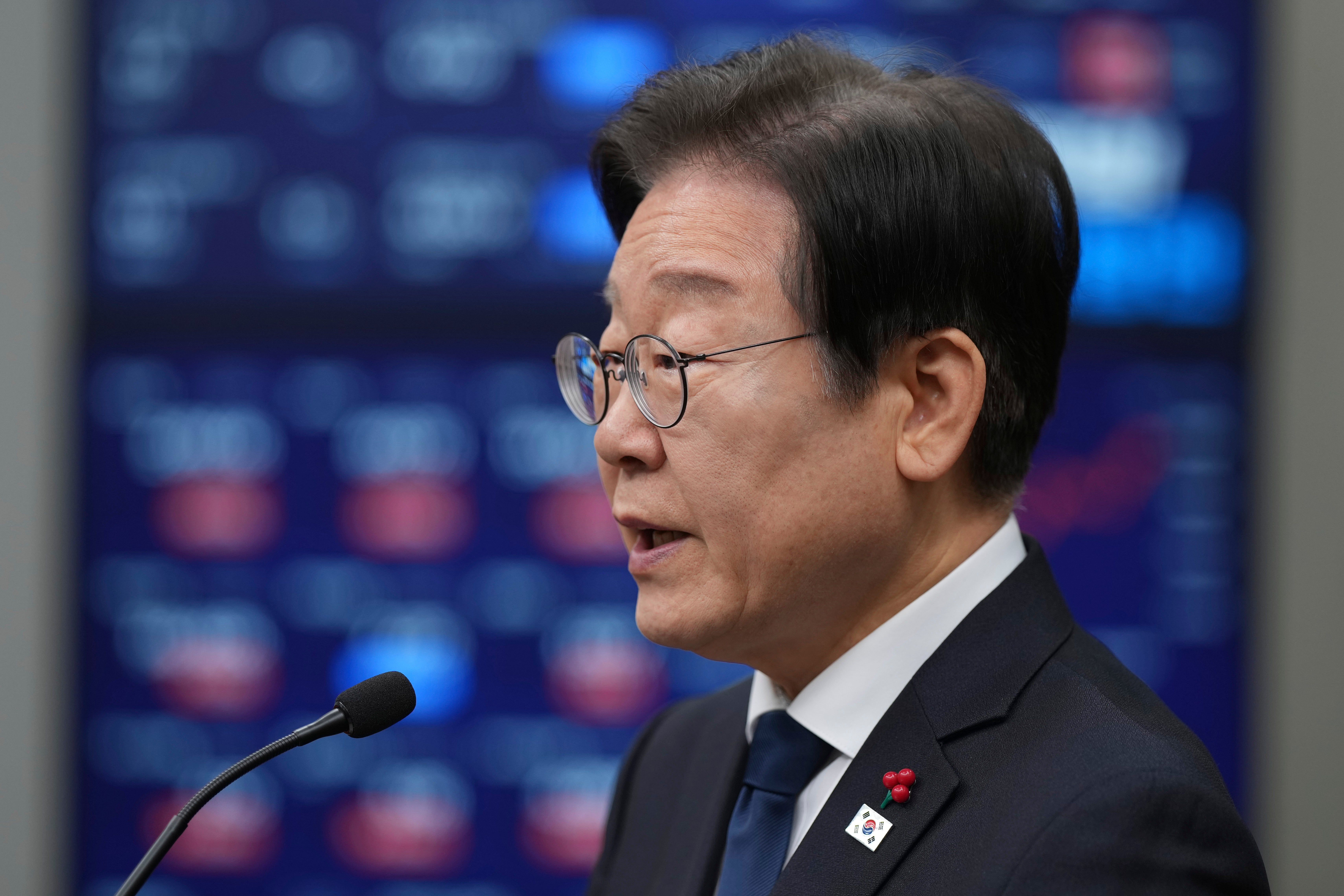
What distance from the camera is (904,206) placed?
3.56 feet

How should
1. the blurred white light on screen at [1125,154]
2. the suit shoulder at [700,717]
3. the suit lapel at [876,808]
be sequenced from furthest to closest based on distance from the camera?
the blurred white light on screen at [1125,154] → the suit shoulder at [700,717] → the suit lapel at [876,808]

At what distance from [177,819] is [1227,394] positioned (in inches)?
88.8

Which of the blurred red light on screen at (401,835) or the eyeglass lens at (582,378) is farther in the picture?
the blurred red light on screen at (401,835)

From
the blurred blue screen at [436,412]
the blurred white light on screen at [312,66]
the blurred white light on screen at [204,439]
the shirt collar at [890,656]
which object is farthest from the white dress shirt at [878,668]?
the blurred white light on screen at [312,66]

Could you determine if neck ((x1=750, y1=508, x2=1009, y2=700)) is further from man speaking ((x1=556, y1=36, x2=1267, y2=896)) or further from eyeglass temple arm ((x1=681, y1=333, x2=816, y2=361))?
eyeglass temple arm ((x1=681, y1=333, x2=816, y2=361))

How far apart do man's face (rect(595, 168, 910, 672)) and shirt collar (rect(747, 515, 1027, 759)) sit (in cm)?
4

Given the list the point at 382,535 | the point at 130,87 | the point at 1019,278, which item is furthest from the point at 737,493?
the point at 130,87

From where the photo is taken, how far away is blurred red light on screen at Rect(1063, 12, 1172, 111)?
98.0 inches

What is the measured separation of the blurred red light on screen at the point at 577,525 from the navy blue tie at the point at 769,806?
4.54ft

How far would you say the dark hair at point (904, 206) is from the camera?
108cm

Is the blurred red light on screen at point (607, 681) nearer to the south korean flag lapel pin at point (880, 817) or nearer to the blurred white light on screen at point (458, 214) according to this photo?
the blurred white light on screen at point (458, 214)

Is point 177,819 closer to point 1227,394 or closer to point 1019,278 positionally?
point 1019,278

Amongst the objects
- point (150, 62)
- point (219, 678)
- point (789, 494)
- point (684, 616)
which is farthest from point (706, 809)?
point (150, 62)

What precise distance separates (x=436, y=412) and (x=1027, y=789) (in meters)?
1.85
